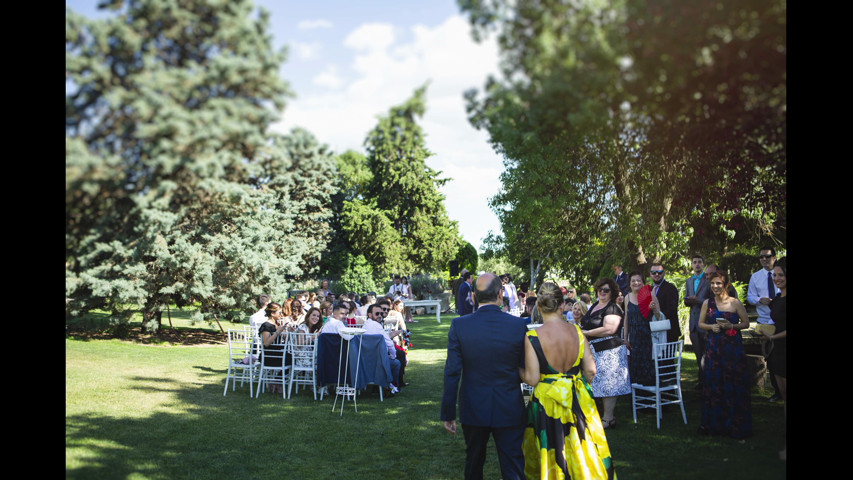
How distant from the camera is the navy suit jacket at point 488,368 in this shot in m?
4.47

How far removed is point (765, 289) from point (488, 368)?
719cm

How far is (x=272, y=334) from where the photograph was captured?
10680mm

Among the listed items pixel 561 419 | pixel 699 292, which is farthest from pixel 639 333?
pixel 561 419

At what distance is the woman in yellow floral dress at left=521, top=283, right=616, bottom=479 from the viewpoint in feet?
16.3

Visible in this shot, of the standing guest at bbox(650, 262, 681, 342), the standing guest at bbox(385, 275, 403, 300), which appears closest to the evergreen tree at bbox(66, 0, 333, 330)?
the standing guest at bbox(650, 262, 681, 342)

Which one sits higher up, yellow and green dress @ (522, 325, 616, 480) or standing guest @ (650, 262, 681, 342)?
standing guest @ (650, 262, 681, 342)

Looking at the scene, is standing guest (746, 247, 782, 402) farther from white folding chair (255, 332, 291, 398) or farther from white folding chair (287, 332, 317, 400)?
white folding chair (255, 332, 291, 398)

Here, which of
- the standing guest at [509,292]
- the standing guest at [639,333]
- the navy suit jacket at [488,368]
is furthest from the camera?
the standing guest at [509,292]

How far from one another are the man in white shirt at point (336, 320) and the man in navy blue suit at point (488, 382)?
5625 millimetres

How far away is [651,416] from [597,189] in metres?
4.81

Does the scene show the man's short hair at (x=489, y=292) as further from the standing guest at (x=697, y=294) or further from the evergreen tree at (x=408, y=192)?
the standing guest at (x=697, y=294)

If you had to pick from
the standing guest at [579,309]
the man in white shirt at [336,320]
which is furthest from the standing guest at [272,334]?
the standing guest at [579,309]
